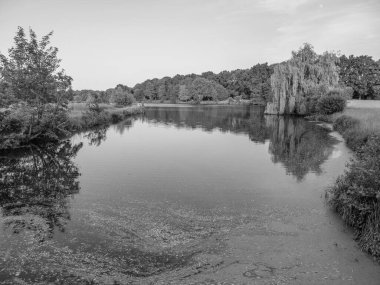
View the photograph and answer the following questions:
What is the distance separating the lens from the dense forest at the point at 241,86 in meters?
87.5

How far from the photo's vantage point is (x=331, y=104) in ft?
166

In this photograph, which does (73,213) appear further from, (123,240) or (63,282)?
(63,282)

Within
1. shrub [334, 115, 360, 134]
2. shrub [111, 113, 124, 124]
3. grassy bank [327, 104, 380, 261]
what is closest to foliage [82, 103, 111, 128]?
shrub [111, 113, 124, 124]

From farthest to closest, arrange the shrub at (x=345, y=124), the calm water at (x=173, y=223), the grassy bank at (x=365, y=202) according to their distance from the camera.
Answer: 1. the shrub at (x=345, y=124)
2. the grassy bank at (x=365, y=202)
3. the calm water at (x=173, y=223)

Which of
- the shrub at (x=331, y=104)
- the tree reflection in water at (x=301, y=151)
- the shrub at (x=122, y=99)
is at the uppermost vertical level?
the shrub at (x=122, y=99)

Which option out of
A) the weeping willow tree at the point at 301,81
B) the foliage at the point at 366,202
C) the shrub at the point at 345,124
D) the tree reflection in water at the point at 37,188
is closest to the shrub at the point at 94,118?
the tree reflection in water at the point at 37,188

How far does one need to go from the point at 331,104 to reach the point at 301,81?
10.7m

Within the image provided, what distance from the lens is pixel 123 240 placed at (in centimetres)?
1017

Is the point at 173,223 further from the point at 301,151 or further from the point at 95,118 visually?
the point at 95,118

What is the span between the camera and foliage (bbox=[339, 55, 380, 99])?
87.2 metres

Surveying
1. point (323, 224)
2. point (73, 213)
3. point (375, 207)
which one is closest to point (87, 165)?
point (73, 213)

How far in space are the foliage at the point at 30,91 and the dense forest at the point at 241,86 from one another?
46.5m

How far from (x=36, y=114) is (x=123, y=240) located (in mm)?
20929

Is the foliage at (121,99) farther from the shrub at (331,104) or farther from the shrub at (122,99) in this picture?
the shrub at (331,104)
